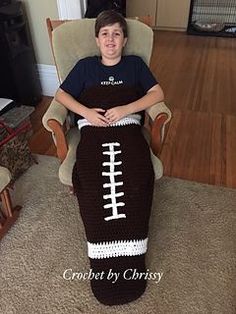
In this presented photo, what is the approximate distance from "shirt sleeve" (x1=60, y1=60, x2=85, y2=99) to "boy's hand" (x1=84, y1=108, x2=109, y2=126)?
0.16 meters

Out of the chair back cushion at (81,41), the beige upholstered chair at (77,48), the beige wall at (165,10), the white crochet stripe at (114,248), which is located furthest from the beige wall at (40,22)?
the beige wall at (165,10)

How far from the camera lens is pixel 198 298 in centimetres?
121

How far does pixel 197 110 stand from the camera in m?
2.46

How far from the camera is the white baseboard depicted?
2.49 m

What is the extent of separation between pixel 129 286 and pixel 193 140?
4.11 ft

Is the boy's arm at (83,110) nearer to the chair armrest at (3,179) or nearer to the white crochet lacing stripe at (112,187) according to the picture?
the white crochet lacing stripe at (112,187)

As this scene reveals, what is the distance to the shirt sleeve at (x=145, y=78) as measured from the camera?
1.42 meters

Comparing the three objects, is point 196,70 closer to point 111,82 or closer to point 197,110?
point 197,110

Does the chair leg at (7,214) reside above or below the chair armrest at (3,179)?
below

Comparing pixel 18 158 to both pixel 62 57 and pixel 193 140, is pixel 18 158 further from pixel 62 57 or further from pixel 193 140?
pixel 193 140

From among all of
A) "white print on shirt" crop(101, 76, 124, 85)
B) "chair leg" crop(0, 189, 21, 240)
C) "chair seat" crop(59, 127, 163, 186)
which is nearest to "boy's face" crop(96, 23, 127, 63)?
"white print on shirt" crop(101, 76, 124, 85)

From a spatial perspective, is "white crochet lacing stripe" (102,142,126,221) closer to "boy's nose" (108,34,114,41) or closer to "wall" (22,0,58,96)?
"boy's nose" (108,34,114,41)

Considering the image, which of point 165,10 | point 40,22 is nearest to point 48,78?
point 40,22

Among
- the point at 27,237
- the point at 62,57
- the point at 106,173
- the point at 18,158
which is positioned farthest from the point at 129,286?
the point at 62,57
